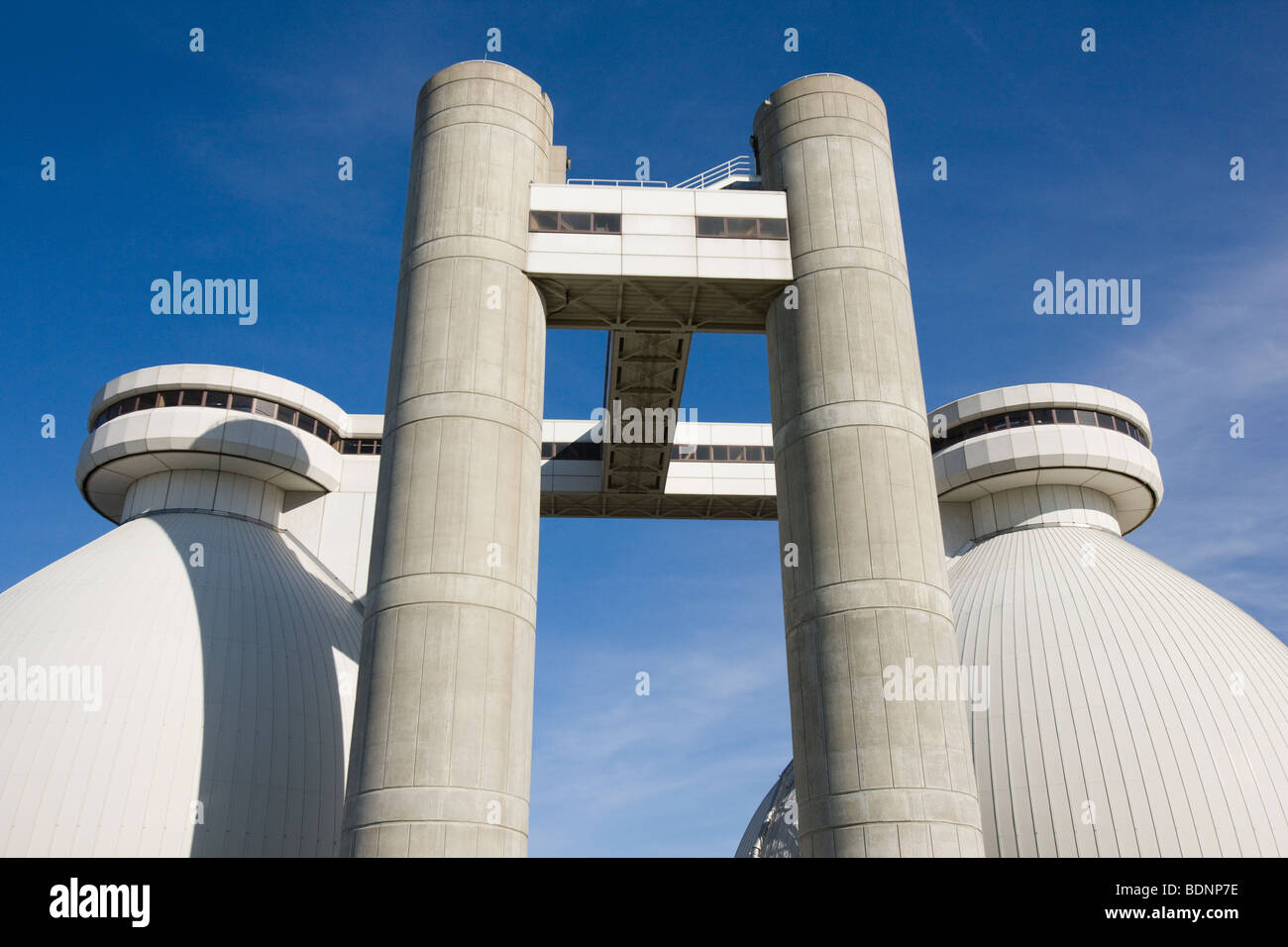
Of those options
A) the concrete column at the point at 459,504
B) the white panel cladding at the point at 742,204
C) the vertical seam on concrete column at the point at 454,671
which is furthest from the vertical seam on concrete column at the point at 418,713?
the white panel cladding at the point at 742,204

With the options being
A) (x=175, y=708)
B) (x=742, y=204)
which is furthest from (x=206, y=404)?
(x=742, y=204)

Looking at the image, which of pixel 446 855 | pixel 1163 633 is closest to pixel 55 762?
pixel 446 855

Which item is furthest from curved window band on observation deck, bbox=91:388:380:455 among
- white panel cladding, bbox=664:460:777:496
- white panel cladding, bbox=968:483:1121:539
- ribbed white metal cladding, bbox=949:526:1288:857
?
white panel cladding, bbox=968:483:1121:539

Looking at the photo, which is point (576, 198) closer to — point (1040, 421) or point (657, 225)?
point (657, 225)

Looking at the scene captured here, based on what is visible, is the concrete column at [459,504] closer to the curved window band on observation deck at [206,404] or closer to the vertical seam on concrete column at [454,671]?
the vertical seam on concrete column at [454,671]

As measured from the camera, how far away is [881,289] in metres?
27.0

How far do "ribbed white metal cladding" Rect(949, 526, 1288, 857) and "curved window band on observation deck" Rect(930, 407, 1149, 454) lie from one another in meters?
5.89

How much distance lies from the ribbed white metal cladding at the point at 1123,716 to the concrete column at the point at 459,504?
51.2 ft

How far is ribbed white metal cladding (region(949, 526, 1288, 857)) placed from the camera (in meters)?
28.4

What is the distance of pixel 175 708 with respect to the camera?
29.3 meters

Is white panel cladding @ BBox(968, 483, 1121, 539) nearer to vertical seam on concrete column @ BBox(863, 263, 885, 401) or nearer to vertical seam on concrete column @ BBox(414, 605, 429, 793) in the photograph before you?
vertical seam on concrete column @ BBox(863, 263, 885, 401)

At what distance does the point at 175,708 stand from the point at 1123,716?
27.3 meters

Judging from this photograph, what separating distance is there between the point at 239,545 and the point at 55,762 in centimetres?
961
